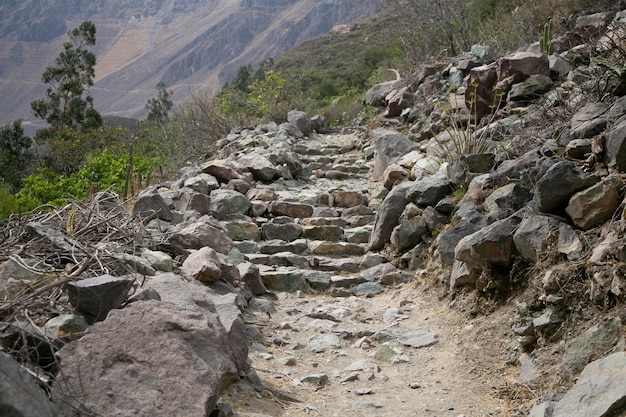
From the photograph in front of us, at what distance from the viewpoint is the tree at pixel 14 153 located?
25469 mm

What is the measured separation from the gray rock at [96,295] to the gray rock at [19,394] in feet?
2.95

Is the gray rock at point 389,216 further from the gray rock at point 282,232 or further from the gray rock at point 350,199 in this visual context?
the gray rock at point 350,199

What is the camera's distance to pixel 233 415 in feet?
10.6

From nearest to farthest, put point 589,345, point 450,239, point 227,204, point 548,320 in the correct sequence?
point 589,345
point 548,320
point 450,239
point 227,204

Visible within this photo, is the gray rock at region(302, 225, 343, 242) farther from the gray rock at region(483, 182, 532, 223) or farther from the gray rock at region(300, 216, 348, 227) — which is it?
the gray rock at region(483, 182, 532, 223)

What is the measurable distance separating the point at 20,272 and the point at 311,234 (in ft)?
14.0

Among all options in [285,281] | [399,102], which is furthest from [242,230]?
[399,102]

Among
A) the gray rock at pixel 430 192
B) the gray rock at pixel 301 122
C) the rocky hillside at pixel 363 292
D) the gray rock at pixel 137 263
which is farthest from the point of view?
the gray rock at pixel 301 122

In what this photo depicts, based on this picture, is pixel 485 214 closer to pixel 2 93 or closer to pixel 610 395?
pixel 610 395

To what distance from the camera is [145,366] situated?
2.75 m

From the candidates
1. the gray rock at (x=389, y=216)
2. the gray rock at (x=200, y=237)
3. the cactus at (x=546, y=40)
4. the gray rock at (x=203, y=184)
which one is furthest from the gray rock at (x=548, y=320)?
the cactus at (x=546, y=40)

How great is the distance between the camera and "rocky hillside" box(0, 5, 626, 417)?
2.79 metres

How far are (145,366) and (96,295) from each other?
1.85 ft

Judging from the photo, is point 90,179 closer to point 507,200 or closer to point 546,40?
point 546,40
